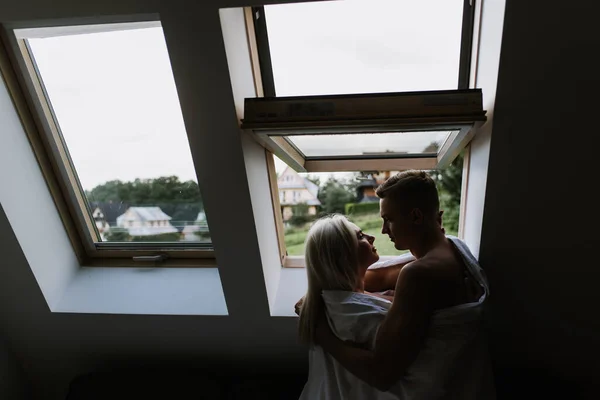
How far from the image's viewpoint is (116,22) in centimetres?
106

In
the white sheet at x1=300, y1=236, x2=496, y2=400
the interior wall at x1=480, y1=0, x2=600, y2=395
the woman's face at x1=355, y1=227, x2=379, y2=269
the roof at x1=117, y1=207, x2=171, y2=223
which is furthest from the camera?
the roof at x1=117, y1=207, x2=171, y2=223

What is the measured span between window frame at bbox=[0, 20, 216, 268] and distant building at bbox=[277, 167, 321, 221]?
0.43 meters

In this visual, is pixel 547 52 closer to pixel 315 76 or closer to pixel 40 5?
pixel 315 76

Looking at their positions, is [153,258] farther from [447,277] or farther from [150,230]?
[447,277]

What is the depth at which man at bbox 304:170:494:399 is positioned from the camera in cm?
96

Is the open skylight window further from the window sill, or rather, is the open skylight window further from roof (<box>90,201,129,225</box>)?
roof (<box>90,201,129,225</box>)

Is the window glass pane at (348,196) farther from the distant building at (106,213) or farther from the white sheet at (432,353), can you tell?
the distant building at (106,213)

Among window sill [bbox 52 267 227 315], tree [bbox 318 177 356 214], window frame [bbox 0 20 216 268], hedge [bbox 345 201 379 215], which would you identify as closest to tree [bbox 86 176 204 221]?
window frame [bbox 0 20 216 268]

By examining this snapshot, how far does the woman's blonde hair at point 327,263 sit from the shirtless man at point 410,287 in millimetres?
47

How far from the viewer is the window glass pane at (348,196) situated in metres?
1.44

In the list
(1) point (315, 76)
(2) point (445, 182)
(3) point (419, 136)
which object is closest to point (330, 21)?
(1) point (315, 76)

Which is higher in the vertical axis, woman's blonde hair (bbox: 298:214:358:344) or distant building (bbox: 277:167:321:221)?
distant building (bbox: 277:167:321:221)

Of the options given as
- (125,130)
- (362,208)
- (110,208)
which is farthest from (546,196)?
(110,208)

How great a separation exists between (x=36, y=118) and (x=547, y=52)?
5.45ft
